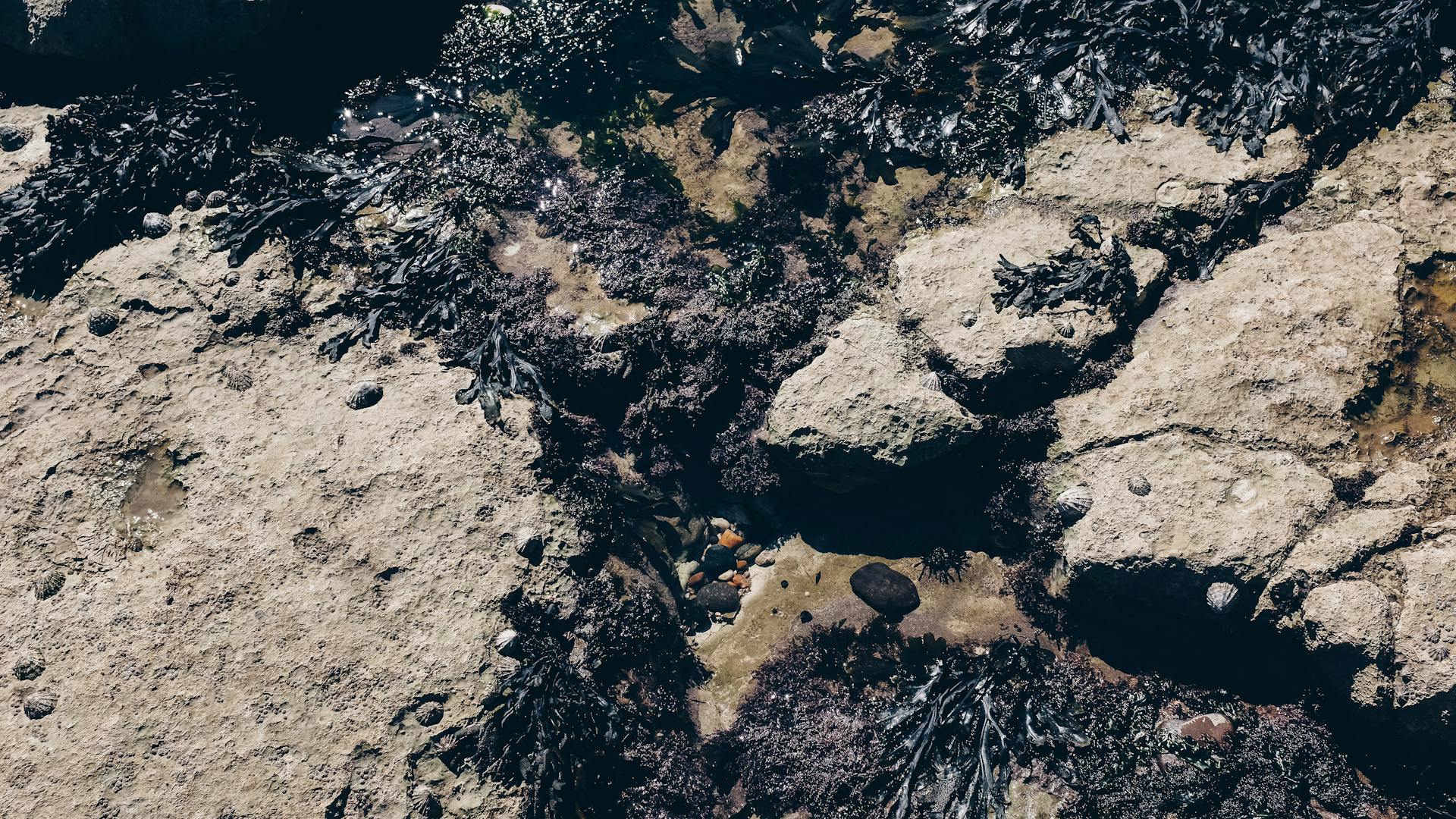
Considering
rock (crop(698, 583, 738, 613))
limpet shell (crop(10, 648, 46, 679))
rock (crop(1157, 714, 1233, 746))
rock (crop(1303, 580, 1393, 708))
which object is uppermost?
limpet shell (crop(10, 648, 46, 679))

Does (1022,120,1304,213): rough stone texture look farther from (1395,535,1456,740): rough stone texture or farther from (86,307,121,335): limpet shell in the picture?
(86,307,121,335): limpet shell

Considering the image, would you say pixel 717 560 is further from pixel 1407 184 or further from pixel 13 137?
pixel 13 137

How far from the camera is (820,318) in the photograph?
5152mm

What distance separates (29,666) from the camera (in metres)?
4.06

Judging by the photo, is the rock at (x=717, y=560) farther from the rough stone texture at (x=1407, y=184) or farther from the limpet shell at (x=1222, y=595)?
the rough stone texture at (x=1407, y=184)

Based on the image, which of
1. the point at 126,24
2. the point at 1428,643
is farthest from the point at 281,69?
the point at 1428,643

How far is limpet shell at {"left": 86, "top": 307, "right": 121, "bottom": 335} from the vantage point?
479 cm

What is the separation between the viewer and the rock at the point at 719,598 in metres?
5.26

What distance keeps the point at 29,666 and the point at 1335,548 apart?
6769 millimetres

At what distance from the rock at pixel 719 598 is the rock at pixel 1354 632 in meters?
3.20

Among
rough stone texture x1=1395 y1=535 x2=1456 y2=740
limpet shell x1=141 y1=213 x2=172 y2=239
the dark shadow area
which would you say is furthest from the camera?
the dark shadow area

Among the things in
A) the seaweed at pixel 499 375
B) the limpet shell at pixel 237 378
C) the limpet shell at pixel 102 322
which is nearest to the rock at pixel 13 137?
the limpet shell at pixel 102 322

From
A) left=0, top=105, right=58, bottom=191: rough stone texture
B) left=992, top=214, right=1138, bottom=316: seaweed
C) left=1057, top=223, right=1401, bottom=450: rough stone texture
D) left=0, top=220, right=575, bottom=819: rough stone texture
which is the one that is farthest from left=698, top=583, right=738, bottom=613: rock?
left=0, top=105, right=58, bottom=191: rough stone texture

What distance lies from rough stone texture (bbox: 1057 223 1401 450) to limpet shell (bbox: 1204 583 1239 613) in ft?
2.64
